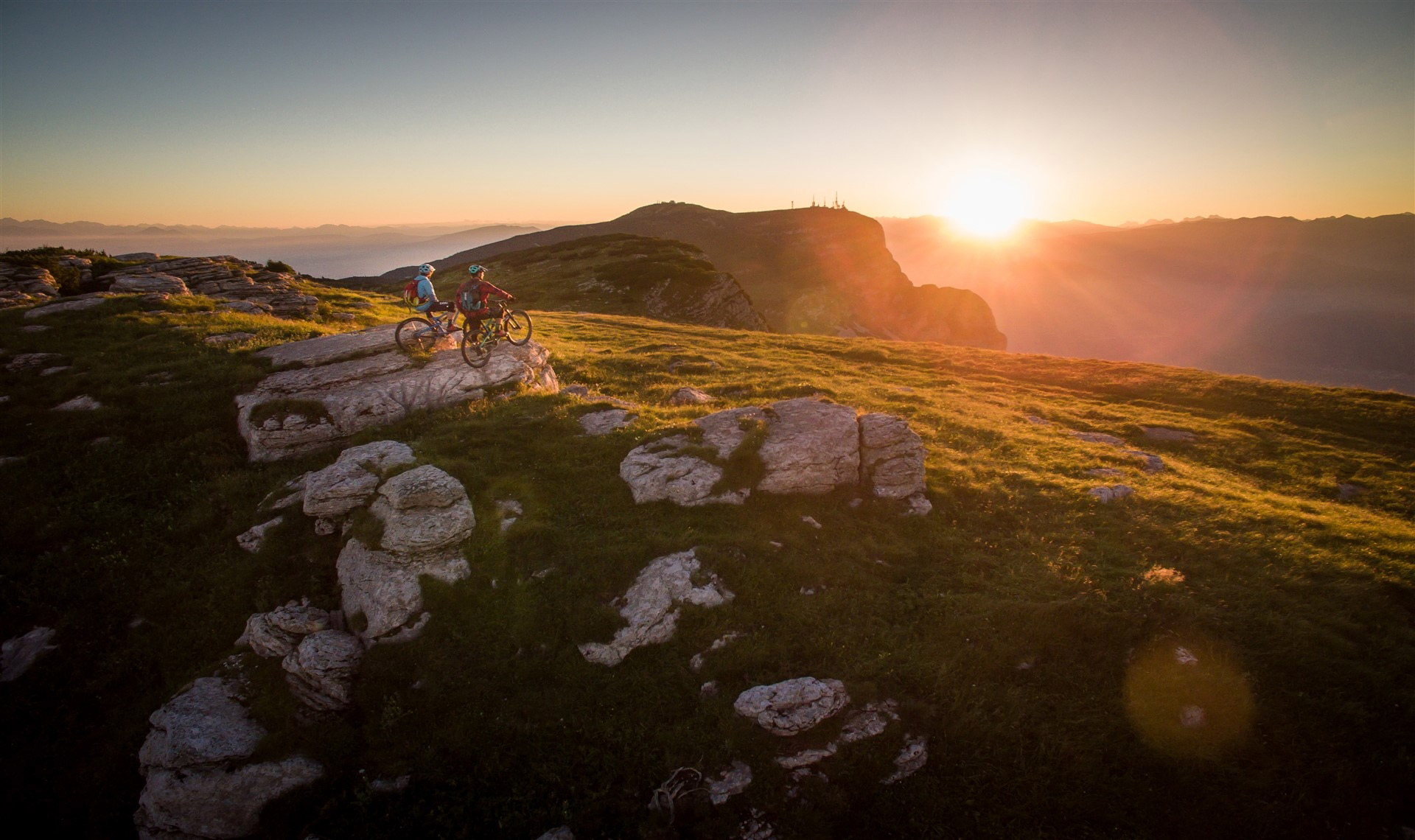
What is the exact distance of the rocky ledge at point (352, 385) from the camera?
18359 mm

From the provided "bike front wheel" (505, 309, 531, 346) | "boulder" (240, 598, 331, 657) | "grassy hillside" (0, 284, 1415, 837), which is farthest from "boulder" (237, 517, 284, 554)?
"bike front wheel" (505, 309, 531, 346)

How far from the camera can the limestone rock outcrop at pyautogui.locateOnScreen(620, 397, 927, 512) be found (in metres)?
16.5

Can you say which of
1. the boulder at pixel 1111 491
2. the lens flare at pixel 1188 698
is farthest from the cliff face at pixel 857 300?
the lens flare at pixel 1188 698

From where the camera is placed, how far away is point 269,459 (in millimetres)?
18031

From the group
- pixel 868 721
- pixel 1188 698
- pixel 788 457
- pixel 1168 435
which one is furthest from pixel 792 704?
pixel 1168 435

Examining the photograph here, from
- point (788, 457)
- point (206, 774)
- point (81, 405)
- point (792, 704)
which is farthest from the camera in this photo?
point (81, 405)

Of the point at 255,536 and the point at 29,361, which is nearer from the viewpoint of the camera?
the point at 255,536

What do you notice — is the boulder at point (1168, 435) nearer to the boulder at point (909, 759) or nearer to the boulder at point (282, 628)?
the boulder at point (909, 759)

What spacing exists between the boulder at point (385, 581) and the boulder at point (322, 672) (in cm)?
56

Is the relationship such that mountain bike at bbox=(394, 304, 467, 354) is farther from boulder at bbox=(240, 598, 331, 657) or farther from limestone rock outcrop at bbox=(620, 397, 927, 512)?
boulder at bbox=(240, 598, 331, 657)

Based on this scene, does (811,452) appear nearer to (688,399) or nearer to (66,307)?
(688,399)

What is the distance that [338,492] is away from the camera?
1458 cm

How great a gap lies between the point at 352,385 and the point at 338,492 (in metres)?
7.44

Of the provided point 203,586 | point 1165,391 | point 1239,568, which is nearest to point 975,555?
point 1239,568
